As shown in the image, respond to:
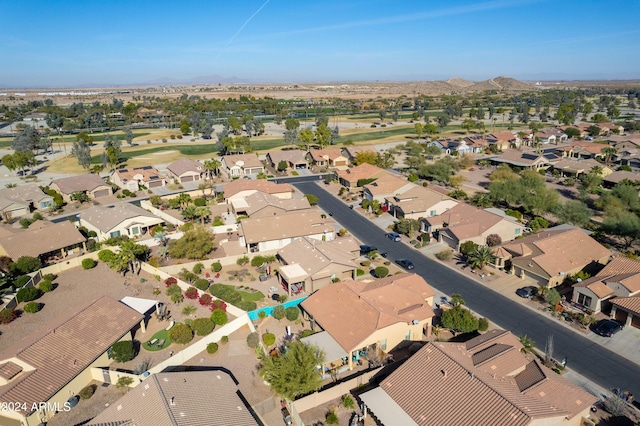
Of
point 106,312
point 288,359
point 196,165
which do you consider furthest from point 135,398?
point 196,165

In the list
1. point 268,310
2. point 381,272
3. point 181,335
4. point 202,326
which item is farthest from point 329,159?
point 181,335

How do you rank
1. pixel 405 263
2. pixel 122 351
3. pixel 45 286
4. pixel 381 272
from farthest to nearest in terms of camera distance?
pixel 405 263, pixel 381 272, pixel 45 286, pixel 122 351

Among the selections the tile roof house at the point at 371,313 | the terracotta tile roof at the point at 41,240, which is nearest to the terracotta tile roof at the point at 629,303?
the tile roof house at the point at 371,313

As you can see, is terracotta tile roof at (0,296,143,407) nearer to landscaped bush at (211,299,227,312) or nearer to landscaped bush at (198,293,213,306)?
landscaped bush at (198,293,213,306)

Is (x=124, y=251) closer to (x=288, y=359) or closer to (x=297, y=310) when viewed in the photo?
(x=297, y=310)

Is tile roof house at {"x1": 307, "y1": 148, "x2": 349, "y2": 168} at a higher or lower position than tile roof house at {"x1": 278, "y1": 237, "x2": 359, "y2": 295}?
higher

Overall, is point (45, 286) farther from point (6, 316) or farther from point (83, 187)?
point (83, 187)

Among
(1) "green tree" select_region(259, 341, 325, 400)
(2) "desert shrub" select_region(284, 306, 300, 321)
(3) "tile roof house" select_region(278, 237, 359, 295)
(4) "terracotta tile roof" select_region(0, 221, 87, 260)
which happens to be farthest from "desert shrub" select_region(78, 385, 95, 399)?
(4) "terracotta tile roof" select_region(0, 221, 87, 260)
